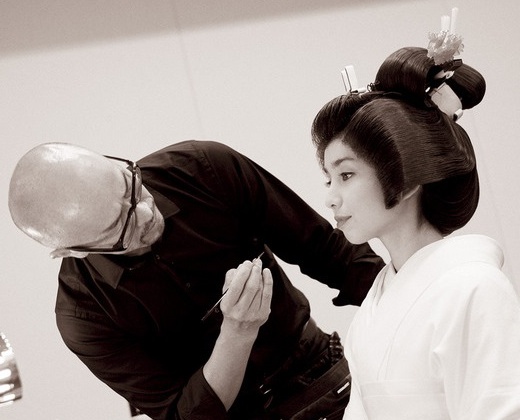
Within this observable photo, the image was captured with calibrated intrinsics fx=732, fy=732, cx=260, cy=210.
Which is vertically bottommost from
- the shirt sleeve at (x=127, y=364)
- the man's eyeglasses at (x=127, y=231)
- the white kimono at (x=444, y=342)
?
the shirt sleeve at (x=127, y=364)

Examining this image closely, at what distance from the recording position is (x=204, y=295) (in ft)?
6.15

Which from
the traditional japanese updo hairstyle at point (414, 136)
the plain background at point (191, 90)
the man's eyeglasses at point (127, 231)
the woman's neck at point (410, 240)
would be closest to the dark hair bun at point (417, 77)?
the traditional japanese updo hairstyle at point (414, 136)

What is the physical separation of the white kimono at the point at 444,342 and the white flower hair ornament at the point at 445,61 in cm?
27

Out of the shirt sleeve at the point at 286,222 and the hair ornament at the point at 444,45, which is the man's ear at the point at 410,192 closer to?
the hair ornament at the point at 444,45

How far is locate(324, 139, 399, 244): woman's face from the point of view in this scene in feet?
4.55

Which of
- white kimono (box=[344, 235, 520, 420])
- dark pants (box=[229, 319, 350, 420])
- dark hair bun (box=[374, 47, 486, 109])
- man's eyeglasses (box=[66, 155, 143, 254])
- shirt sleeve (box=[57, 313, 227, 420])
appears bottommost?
dark pants (box=[229, 319, 350, 420])

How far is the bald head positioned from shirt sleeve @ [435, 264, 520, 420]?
76 centimetres

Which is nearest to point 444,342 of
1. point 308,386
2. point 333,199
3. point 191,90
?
point 333,199

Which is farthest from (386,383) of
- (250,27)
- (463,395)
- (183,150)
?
(250,27)

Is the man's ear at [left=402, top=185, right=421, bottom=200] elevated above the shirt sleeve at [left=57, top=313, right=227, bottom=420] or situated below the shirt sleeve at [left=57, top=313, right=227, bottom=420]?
above

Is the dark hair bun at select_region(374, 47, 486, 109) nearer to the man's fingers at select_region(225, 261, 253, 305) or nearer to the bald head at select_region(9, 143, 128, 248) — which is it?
the man's fingers at select_region(225, 261, 253, 305)

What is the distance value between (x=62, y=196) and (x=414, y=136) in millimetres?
730

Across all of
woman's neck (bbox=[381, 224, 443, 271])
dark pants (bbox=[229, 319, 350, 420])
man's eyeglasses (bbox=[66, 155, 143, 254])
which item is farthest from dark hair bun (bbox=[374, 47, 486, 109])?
dark pants (bbox=[229, 319, 350, 420])

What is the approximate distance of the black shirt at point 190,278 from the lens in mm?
1812
